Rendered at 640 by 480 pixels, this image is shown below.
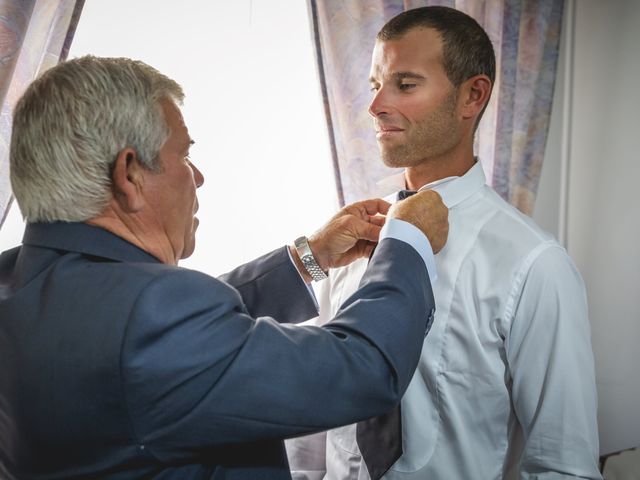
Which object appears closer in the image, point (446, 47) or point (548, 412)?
point (548, 412)

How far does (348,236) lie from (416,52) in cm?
46

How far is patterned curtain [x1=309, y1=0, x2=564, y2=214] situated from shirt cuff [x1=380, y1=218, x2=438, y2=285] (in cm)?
93

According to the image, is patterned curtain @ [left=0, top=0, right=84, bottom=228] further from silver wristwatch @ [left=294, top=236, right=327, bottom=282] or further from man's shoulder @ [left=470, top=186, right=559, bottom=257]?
man's shoulder @ [left=470, top=186, right=559, bottom=257]

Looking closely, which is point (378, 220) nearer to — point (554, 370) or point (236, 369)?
point (554, 370)

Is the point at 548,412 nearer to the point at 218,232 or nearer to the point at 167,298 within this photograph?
the point at 167,298

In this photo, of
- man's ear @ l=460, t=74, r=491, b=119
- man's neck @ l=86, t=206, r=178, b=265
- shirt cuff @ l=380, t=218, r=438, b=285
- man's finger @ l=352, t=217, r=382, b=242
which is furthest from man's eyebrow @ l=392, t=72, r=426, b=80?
man's neck @ l=86, t=206, r=178, b=265

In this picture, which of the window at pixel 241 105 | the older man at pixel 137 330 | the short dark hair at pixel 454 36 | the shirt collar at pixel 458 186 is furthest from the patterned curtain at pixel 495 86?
the older man at pixel 137 330

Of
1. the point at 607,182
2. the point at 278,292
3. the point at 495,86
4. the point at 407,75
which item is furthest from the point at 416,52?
the point at 607,182

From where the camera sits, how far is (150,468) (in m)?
0.90

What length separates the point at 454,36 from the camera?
4.58 ft

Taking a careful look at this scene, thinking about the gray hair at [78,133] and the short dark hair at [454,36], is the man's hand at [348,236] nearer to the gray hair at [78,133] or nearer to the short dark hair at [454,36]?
the short dark hair at [454,36]

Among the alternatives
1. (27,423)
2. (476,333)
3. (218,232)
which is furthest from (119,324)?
(218,232)

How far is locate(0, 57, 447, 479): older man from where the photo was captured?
0.82 meters

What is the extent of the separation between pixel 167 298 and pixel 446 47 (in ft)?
3.02
